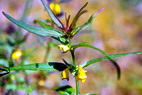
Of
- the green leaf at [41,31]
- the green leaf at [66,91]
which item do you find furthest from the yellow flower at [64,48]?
the green leaf at [66,91]

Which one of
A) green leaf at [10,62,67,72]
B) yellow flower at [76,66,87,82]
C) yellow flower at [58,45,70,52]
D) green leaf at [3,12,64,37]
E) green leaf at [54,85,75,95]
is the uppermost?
green leaf at [3,12,64,37]

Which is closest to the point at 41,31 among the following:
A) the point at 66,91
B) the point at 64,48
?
the point at 64,48

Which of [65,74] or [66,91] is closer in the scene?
[65,74]

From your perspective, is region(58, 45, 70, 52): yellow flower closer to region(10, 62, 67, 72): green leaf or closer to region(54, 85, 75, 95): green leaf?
region(10, 62, 67, 72): green leaf

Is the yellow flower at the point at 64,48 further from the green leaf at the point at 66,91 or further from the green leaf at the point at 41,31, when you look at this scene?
the green leaf at the point at 66,91

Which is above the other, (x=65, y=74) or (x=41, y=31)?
(x=41, y=31)

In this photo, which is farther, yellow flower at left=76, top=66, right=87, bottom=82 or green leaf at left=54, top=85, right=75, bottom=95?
green leaf at left=54, top=85, right=75, bottom=95

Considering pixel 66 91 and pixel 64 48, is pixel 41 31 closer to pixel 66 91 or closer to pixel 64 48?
pixel 64 48

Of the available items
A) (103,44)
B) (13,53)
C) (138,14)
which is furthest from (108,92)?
(138,14)

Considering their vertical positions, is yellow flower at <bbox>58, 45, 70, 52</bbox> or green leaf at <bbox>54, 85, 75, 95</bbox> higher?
yellow flower at <bbox>58, 45, 70, 52</bbox>

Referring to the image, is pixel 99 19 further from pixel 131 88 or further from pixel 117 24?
pixel 131 88

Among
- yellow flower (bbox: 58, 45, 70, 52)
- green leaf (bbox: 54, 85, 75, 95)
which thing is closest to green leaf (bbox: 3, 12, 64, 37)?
yellow flower (bbox: 58, 45, 70, 52)

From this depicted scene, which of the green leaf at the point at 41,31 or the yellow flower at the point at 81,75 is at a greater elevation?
the green leaf at the point at 41,31
